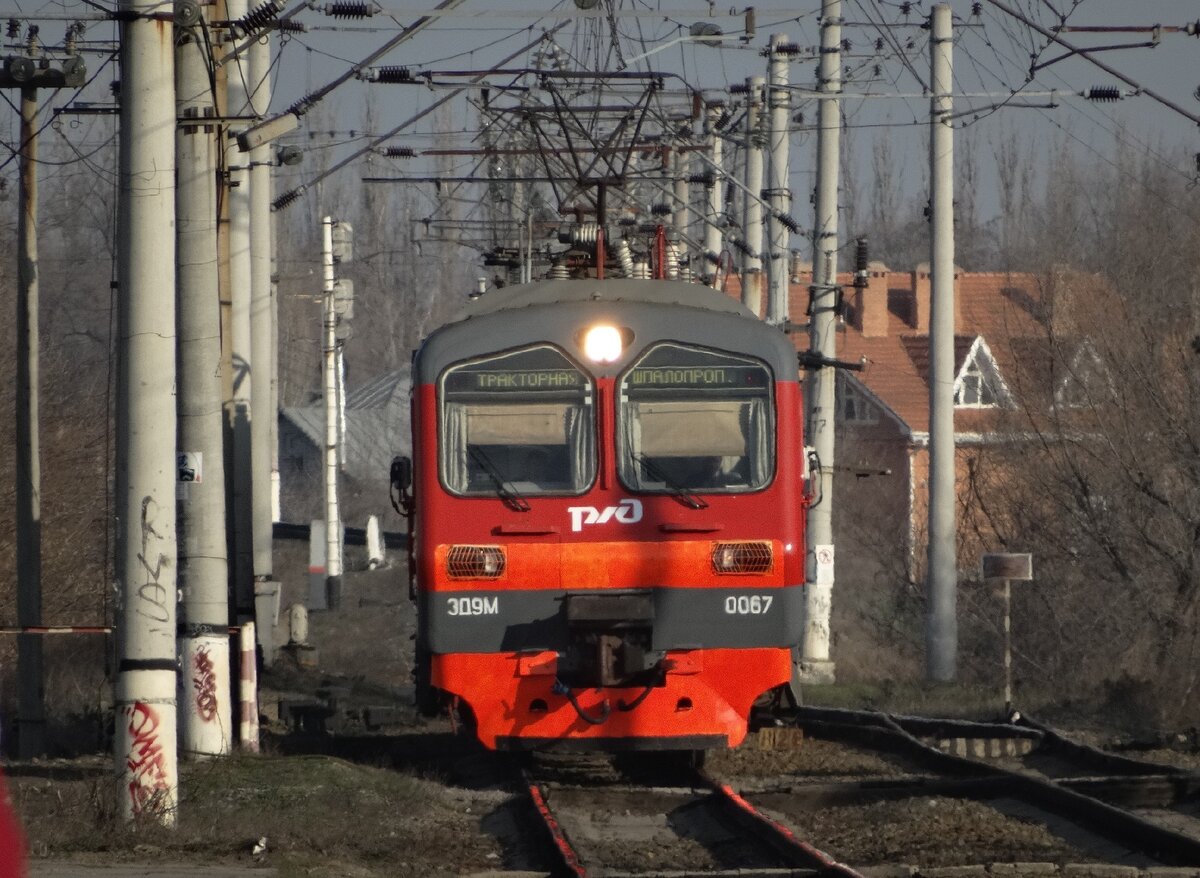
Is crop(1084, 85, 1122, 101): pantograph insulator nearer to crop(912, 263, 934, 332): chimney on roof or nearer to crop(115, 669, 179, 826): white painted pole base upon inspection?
crop(115, 669, 179, 826): white painted pole base

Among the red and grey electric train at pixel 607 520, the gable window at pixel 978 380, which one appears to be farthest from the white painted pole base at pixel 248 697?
the gable window at pixel 978 380

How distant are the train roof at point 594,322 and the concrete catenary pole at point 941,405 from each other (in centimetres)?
1006

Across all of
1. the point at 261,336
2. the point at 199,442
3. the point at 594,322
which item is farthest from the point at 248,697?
the point at 261,336

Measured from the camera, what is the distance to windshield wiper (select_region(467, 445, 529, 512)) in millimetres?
11414

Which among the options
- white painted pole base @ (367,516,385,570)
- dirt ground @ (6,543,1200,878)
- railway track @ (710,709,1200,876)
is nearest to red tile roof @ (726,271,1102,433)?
white painted pole base @ (367,516,385,570)

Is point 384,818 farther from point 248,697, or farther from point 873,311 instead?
point 873,311

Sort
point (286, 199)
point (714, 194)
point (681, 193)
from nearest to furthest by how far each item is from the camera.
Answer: point (286, 199), point (714, 194), point (681, 193)

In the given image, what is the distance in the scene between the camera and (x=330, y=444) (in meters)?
32.0

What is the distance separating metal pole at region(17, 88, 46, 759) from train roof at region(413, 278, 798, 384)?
7.86m

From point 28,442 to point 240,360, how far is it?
3378 millimetres

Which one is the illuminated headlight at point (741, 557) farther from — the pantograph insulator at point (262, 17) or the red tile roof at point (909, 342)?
the red tile roof at point (909, 342)

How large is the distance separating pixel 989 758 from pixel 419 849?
5.63 metres

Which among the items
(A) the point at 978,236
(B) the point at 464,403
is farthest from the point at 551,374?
(A) the point at 978,236

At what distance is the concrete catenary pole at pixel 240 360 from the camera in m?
15.6
